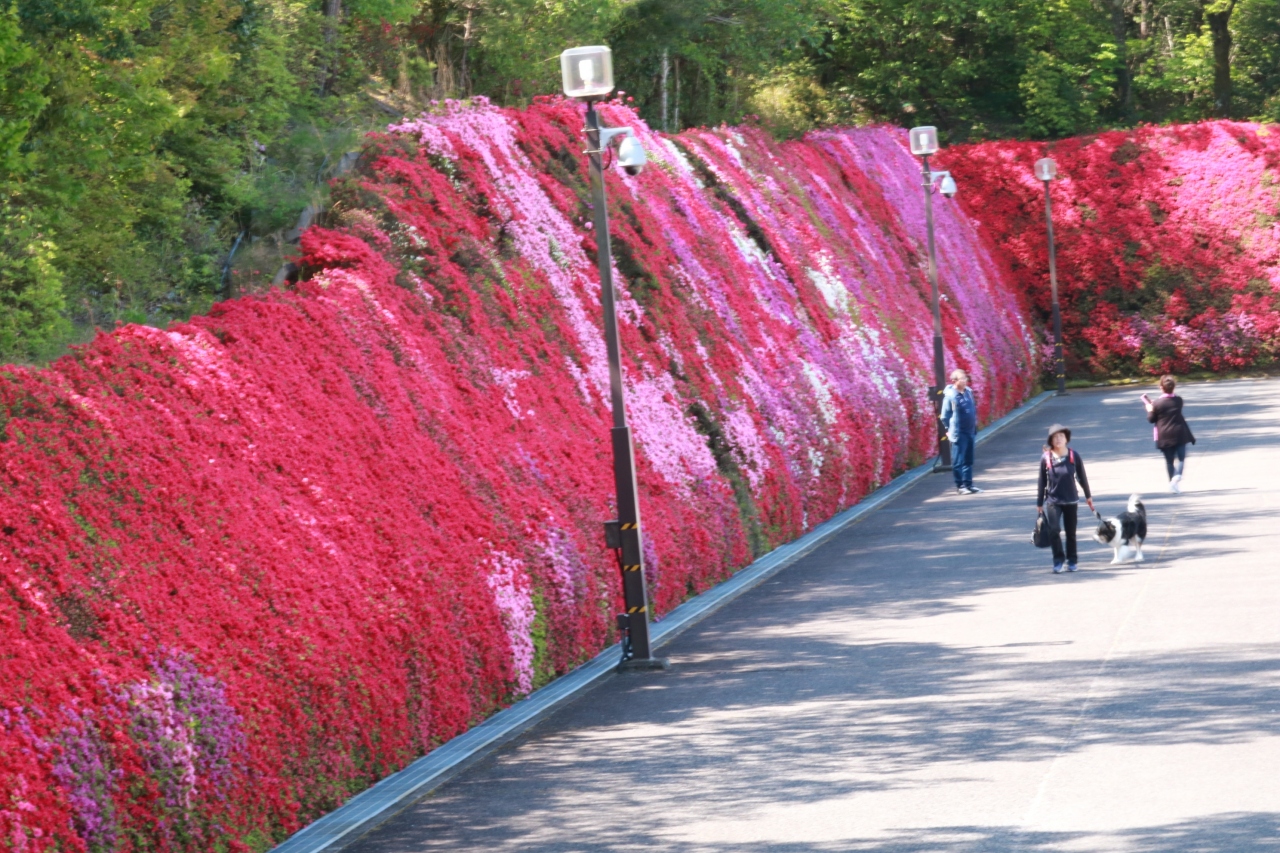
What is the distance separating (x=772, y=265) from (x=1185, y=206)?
2227 cm

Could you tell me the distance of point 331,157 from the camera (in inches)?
744

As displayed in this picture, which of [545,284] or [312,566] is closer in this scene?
[312,566]

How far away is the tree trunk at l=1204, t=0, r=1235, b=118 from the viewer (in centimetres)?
5422

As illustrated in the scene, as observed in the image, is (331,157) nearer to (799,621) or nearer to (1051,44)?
(799,621)

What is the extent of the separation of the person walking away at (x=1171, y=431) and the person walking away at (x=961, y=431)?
2931 mm

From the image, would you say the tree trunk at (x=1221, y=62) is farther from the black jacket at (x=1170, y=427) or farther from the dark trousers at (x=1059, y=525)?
the dark trousers at (x=1059, y=525)

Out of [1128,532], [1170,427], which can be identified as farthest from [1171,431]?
[1128,532]

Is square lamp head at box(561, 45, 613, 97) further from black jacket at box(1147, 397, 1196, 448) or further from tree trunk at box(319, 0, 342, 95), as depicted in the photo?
black jacket at box(1147, 397, 1196, 448)

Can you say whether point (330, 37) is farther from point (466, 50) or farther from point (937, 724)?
point (937, 724)

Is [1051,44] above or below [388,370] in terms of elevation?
above

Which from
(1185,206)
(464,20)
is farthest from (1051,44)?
(464,20)

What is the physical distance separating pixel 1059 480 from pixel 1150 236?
29491 mm

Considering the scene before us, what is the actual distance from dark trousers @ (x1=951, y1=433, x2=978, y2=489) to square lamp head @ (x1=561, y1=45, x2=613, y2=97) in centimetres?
1230

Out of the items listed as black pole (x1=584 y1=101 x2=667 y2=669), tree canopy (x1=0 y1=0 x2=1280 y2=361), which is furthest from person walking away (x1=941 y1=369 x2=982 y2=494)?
black pole (x1=584 y1=101 x2=667 y2=669)
